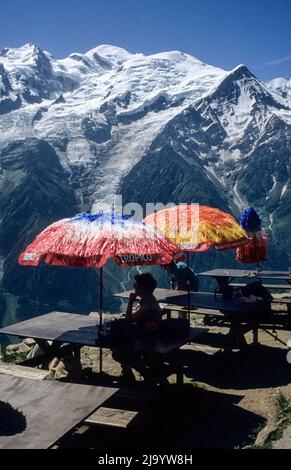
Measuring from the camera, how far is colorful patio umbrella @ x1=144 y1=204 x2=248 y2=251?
1322 centimetres

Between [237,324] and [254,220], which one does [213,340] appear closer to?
[237,324]

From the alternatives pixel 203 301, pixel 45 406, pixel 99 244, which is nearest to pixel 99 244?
pixel 99 244

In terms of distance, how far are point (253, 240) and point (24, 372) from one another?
10.1m

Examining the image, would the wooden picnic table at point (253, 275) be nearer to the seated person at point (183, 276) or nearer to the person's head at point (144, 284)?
the seated person at point (183, 276)

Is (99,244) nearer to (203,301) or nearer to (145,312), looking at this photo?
(145,312)

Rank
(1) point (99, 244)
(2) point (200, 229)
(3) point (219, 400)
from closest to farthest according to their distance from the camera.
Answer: (1) point (99, 244), (3) point (219, 400), (2) point (200, 229)

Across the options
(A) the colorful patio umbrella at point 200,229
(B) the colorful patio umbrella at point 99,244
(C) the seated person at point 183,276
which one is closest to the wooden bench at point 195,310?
(C) the seated person at point 183,276

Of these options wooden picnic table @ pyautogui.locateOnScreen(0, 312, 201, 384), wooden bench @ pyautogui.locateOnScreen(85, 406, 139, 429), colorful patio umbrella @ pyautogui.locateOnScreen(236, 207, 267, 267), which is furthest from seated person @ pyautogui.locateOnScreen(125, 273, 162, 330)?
colorful patio umbrella @ pyautogui.locateOnScreen(236, 207, 267, 267)

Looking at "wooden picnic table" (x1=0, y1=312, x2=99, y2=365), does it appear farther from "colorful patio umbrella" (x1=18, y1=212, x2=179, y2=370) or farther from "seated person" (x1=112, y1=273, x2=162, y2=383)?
"seated person" (x1=112, y1=273, x2=162, y2=383)

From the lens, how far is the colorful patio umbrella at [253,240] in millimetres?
16906

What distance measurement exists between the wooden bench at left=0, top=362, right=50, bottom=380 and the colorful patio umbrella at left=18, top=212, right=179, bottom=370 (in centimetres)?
185

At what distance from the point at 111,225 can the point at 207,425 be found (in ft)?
14.7

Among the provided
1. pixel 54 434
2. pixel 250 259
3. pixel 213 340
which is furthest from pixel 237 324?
pixel 54 434

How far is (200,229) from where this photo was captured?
44.1 ft
